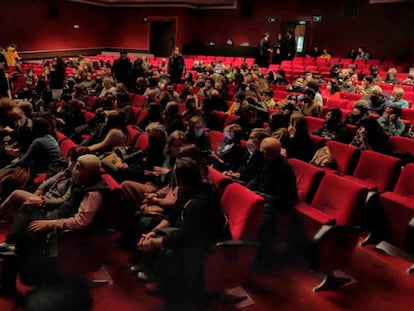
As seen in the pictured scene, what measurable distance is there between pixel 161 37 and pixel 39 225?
16406 millimetres

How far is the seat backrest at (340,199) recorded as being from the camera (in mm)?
2621

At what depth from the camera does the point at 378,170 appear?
3355mm

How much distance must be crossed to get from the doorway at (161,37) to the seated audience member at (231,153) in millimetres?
14268

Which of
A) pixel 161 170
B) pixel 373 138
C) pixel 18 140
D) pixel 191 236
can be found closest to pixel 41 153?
pixel 18 140

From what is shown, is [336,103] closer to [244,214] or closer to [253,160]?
[253,160]

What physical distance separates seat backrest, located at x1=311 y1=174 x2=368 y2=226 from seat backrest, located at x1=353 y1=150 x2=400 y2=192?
2.22ft

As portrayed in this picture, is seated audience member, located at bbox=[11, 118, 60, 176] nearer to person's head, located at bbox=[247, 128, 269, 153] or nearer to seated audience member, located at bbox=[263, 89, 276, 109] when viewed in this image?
person's head, located at bbox=[247, 128, 269, 153]

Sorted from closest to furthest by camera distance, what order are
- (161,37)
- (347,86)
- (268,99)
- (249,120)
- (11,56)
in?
(249,120) → (268,99) → (347,86) → (11,56) → (161,37)

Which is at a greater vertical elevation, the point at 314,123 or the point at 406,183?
the point at 314,123

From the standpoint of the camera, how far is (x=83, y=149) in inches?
113

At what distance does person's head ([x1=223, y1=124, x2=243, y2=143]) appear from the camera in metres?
3.68

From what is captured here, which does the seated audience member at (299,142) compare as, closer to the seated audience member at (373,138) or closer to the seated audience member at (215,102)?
the seated audience member at (373,138)

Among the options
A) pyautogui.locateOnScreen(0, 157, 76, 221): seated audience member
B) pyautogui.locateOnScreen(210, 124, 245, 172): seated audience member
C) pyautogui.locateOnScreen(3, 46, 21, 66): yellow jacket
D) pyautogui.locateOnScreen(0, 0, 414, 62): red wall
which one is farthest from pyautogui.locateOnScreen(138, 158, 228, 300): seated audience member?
pyautogui.locateOnScreen(0, 0, 414, 62): red wall

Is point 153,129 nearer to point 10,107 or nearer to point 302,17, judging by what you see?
point 10,107
